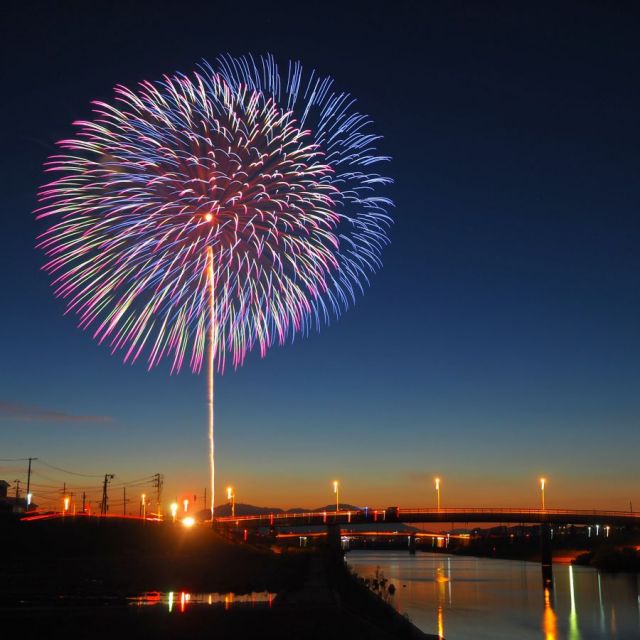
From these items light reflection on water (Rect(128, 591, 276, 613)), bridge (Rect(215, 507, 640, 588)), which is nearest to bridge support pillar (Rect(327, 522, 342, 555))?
bridge (Rect(215, 507, 640, 588))

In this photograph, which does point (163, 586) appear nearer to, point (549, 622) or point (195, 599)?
point (195, 599)

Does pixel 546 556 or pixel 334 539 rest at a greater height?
pixel 334 539

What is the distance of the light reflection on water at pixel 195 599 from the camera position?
46.9 m

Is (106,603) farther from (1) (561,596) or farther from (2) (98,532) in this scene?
(1) (561,596)

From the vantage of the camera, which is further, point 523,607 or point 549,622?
point 523,607

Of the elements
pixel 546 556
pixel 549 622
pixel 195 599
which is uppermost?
pixel 195 599

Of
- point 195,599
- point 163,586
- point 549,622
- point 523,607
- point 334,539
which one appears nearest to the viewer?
point 195,599

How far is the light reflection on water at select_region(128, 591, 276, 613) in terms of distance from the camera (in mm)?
46906

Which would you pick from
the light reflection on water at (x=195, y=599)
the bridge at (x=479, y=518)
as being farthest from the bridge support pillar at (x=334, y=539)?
the light reflection on water at (x=195, y=599)

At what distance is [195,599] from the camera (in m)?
51.3

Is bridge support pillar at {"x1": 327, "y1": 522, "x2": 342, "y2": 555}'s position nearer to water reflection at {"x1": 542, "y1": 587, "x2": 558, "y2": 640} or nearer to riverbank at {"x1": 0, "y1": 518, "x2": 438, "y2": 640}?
riverbank at {"x1": 0, "y1": 518, "x2": 438, "y2": 640}

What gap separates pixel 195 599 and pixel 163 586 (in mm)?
10876

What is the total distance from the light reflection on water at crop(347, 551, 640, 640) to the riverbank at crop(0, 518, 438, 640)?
29.9ft

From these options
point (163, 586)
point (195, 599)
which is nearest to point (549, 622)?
point (163, 586)
